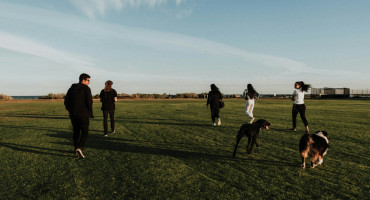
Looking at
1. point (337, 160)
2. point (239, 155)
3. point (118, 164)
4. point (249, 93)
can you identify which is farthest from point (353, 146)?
point (118, 164)

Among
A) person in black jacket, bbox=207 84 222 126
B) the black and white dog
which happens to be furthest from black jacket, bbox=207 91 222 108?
the black and white dog

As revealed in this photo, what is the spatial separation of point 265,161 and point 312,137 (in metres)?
1.20

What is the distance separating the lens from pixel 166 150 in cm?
604

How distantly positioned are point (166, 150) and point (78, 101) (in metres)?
2.68

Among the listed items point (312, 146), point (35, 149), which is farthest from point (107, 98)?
point (312, 146)

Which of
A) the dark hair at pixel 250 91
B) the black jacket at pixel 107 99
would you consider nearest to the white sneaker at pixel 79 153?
the black jacket at pixel 107 99

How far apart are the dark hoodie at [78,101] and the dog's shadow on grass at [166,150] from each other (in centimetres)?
158

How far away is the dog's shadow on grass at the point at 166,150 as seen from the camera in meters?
5.02

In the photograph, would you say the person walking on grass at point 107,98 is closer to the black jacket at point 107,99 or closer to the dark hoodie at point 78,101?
the black jacket at point 107,99

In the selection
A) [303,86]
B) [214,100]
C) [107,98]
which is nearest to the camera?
[107,98]

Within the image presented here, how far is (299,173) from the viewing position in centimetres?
425

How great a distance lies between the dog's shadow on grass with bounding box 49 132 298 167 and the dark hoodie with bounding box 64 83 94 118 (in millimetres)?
1581

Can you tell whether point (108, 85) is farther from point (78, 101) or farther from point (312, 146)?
point (312, 146)

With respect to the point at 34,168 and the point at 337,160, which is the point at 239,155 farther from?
the point at 34,168
